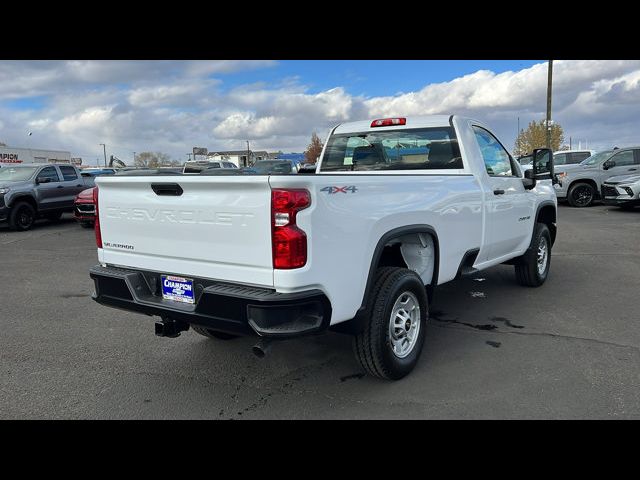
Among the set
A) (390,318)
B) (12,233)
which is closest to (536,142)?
(12,233)

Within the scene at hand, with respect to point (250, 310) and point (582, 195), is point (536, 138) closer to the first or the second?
point (582, 195)

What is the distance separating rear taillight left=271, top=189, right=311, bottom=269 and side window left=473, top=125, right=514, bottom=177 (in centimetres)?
296

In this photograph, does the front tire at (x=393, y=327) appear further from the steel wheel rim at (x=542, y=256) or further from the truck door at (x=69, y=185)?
the truck door at (x=69, y=185)

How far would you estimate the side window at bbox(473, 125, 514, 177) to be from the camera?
515 centimetres

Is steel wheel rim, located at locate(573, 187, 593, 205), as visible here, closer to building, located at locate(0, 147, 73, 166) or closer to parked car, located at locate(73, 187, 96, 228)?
parked car, located at locate(73, 187, 96, 228)

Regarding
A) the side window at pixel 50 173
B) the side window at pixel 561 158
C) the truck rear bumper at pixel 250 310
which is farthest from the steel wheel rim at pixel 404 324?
the side window at pixel 561 158

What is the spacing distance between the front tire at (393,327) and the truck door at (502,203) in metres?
1.52

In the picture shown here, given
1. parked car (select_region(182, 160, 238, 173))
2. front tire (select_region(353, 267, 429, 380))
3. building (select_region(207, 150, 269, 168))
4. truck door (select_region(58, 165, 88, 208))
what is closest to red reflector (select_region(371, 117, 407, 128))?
front tire (select_region(353, 267, 429, 380))

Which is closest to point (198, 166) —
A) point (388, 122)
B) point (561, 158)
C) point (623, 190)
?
point (561, 158)

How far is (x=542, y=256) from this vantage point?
654 centimetres

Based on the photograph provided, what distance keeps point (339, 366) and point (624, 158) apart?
50.7 ft
